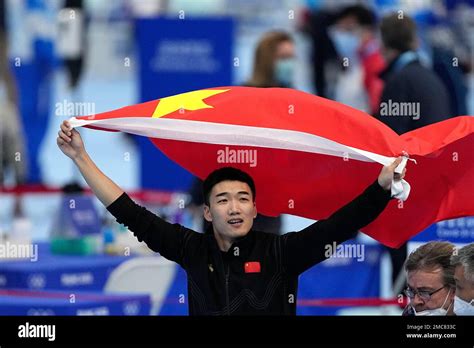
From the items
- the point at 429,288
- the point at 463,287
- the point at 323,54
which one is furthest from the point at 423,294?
the point at 323,54

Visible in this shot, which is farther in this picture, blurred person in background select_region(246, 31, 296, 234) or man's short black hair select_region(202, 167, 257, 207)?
blurred person in background select_region(246, 31, 296, 234)

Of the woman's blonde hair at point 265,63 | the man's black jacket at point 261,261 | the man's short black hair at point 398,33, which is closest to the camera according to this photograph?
the man's black jacket at point 261,261

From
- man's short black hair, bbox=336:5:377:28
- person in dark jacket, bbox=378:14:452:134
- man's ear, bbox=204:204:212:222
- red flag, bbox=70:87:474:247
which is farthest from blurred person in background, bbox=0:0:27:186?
man's ear, bbox=204:204:212:222

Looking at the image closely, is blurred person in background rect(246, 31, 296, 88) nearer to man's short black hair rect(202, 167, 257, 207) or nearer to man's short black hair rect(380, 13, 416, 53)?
man's short black hair rect(380, 13, 416, 53)

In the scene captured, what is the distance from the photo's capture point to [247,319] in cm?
696

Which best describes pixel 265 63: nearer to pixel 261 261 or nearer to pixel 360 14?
pixel 261 261

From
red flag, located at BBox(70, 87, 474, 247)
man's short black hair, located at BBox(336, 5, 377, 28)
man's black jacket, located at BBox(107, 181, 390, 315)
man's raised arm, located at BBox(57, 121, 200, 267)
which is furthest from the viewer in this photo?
man's short black hair, located at BBox(336, 5, 377, 28)

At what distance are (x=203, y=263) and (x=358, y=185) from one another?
1.13 m

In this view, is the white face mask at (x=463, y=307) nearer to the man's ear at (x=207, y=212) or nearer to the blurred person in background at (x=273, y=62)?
the man's ear at (x=207, y=212)

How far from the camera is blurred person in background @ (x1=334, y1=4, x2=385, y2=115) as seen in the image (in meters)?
15.9

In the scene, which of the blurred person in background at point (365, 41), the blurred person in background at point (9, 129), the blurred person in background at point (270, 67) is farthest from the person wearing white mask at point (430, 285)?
the blurred person in background at point (9, 129)

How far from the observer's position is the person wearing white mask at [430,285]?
734 cm

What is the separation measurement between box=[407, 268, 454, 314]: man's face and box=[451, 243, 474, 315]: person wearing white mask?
0.04 meters

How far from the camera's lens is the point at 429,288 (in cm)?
735
